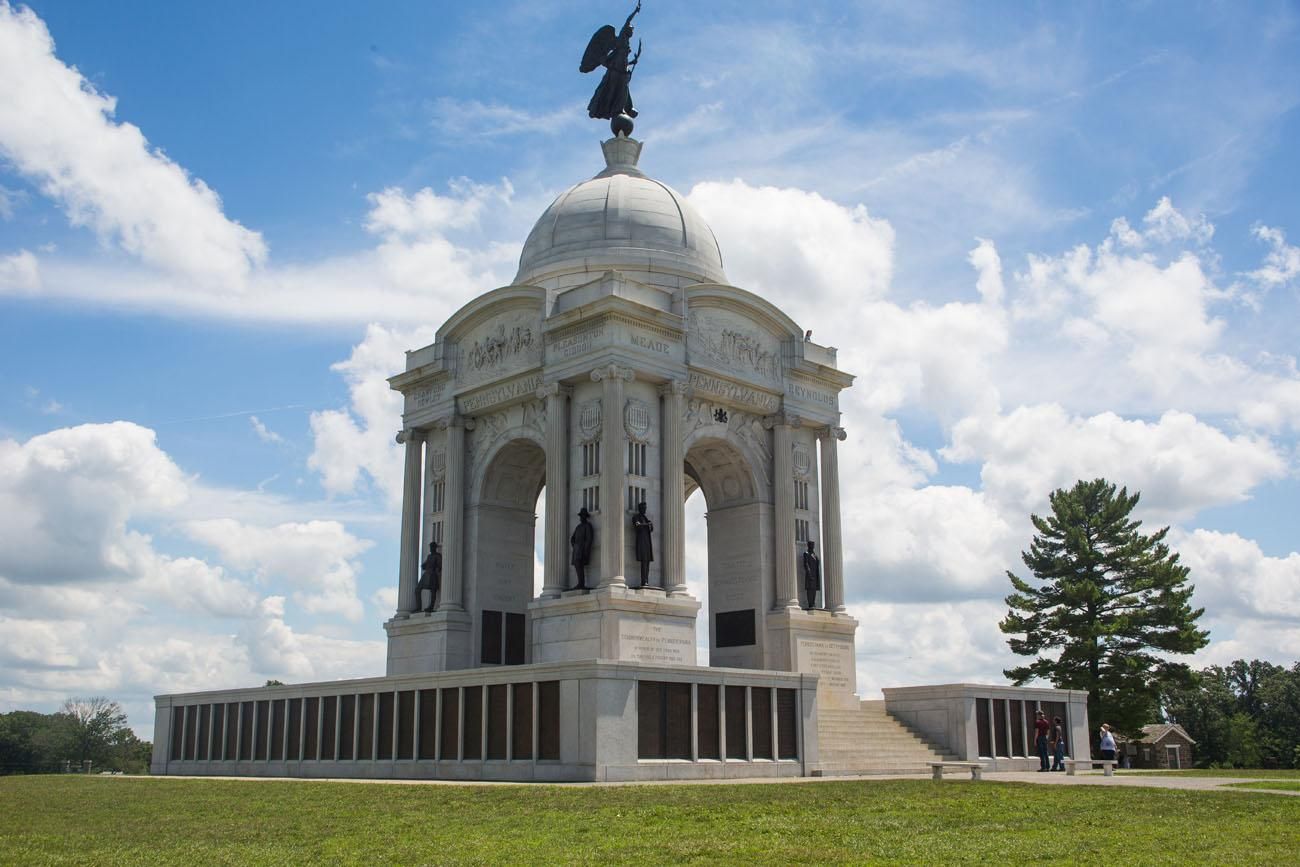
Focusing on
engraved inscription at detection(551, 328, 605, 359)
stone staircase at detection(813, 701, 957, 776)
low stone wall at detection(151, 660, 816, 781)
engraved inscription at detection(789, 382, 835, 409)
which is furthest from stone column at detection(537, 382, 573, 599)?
stone staircase at detection(813, 701, 957, 776)

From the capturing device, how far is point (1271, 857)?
13320 millimetres

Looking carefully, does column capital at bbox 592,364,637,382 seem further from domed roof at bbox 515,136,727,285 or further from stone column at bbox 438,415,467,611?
stone column at bbox 438,415,467,611

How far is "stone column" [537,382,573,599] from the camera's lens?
126ft

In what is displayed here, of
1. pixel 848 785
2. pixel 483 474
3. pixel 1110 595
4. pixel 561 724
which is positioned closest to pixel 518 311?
pixel 483 474

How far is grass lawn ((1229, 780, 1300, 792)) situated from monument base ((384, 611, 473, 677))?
23.9 metres

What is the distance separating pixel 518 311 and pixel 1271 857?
32.1 metres

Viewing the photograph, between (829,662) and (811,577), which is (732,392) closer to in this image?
(811,577)

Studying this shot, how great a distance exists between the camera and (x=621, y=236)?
44125 millimetres

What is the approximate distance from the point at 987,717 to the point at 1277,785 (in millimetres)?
10984

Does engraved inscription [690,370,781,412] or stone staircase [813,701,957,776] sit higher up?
engraved inscription [690,370,781,412]

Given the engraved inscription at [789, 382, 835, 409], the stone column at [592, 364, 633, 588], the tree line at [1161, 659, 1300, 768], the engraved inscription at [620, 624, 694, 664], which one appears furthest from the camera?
the tree line at [1161, 659, 1300, 768]

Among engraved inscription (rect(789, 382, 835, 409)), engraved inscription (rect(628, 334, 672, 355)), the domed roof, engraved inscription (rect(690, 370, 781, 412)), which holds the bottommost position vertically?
engraved inscription (rect(690, 370, 781, 412))

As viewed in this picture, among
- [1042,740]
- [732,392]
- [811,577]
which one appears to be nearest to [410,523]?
[732,392]

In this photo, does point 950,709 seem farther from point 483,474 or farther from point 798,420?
point 483,474
